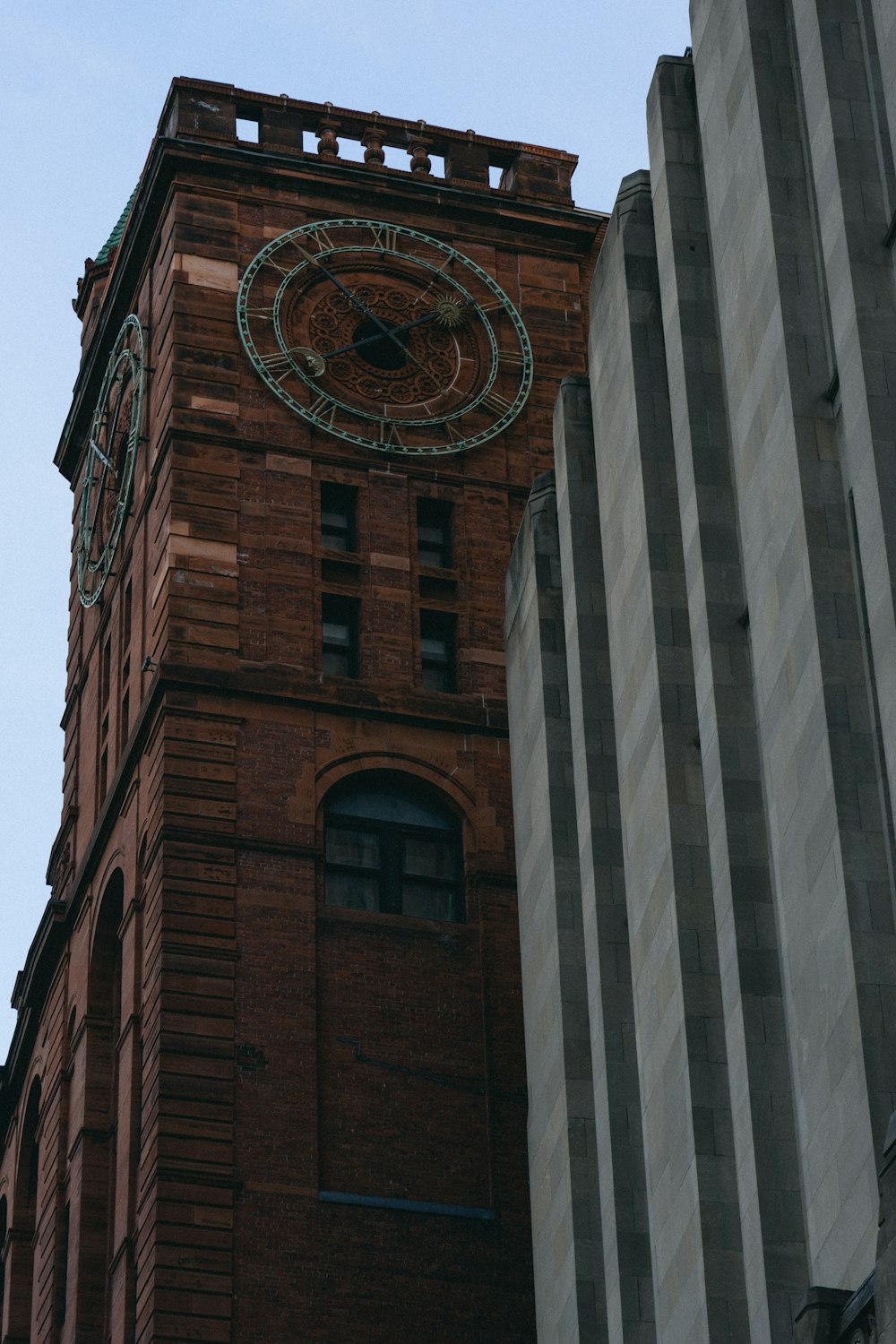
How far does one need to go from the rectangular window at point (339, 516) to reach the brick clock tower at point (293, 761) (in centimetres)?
7

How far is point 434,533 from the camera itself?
2530 inches

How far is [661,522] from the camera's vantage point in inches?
1628

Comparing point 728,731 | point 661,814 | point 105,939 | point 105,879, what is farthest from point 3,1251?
point 728,731

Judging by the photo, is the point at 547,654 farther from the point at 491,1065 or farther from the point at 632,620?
the point at 491,1065

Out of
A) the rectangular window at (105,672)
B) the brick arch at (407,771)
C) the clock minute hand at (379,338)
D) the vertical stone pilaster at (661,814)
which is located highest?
the clock minute hand at (379,338)

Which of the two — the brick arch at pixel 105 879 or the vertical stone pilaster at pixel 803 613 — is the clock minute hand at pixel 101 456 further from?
the vertical stone pilaster at pixel 803 613

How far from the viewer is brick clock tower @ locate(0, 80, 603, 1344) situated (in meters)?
53.5

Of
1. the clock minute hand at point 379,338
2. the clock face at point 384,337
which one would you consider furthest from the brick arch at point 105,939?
the clock minute hand at point 379,338

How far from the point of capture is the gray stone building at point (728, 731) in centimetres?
3291

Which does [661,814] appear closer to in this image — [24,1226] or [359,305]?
[359,305]

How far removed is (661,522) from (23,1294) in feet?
105

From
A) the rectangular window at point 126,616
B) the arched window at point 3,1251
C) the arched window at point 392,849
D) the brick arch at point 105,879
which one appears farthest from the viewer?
the arched window at point 3,1251

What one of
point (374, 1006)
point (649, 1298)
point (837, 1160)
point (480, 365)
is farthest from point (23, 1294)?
point (837, 1160)

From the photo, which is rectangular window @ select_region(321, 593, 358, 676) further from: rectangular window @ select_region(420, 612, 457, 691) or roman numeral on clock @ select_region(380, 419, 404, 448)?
roman numeral on clock @ select_region(380, 419, 404, 448)
